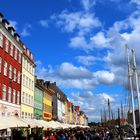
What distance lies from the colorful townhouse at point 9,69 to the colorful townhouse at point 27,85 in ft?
9.72

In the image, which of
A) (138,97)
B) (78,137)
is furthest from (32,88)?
(138,97)

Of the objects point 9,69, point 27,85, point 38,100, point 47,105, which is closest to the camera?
point 9,69

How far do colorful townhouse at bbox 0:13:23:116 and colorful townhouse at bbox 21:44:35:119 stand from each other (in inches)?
117

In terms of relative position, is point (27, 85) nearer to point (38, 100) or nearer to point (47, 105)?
point (38, 100)

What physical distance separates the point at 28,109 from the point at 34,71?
Result: 34.9 ft

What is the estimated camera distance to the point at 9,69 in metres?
51.3

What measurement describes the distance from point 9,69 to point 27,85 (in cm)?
1416

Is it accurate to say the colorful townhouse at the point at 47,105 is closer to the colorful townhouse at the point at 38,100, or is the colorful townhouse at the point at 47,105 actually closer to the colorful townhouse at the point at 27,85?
the colorful townhouse at the point at 38,100

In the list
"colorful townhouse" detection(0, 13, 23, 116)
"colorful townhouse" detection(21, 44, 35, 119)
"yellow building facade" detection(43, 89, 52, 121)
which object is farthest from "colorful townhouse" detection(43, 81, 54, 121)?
"colorful townhouse" detection(0, 13, 23, 116)

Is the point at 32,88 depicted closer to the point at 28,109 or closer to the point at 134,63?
the point at 28,109

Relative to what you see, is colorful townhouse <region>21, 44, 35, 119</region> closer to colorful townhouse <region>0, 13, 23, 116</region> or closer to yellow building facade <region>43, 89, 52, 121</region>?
colorful townhouse <region>0, 13, 23, 116</region>

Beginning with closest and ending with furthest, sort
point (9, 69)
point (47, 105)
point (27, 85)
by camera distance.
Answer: point (9, 69) < point (27, 85) < point (47, 105)

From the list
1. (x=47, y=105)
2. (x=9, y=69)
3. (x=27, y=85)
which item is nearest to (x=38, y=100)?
(x=27, y=85)

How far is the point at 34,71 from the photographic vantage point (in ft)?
241
